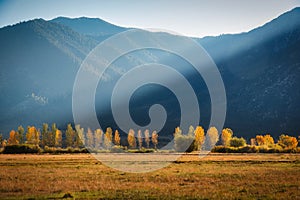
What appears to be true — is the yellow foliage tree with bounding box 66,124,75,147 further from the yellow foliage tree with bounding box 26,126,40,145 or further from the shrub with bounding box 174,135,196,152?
the shrub with bounding box 174,135,196,152

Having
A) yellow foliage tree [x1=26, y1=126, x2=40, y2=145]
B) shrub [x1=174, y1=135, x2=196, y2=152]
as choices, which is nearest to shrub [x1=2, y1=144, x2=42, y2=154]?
shrub [x1=174, y1=135, x2=196, y2=152]

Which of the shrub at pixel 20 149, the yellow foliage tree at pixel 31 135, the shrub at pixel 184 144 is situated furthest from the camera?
the yellow foliage tree at pixel 31 135

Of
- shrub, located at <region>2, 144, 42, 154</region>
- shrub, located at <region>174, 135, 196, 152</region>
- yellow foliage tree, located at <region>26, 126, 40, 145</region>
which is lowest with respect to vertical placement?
shrub, located at <region>174, 135, 196, 152</region>

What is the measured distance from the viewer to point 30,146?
290 ft

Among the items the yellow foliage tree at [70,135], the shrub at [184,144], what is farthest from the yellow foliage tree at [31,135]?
the shrub at [184,144]

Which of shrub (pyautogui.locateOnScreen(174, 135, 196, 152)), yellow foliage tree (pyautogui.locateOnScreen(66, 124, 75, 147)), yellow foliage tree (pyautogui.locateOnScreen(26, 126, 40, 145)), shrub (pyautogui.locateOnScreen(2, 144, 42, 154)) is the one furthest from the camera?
yellow foliage tree (pyautogui.locateOnScreen(66, 124, 75, 147))

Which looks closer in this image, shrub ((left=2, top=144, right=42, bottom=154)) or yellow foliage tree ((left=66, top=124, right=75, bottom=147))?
shrub ((left=2, top=144, right=42, bottom=154))

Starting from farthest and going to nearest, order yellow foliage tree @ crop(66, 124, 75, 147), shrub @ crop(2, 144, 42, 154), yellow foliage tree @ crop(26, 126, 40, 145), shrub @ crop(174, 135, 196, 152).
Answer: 1. yellow foliage tree @ crop(66, 124, 75, 147)
2. yellow foliage tree @ crop(26, 126, 40, 145)
3. shrub @ crop(174, 135, 196, 152)
4. shrub @ crop(2, 144, 42, 154)

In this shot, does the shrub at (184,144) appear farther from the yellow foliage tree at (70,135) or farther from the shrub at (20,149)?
the yellow foliage tree at (70,135)

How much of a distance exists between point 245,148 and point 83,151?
1851 inches

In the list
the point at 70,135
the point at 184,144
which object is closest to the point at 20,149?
the point at 184,144

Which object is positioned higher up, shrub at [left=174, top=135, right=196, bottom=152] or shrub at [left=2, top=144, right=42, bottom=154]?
shrub at [left=2, top=144, right=42, bottom=154]

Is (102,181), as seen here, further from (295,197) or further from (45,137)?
(45,137)

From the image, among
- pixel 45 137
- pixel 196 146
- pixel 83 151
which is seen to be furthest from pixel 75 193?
pixel 45 137
